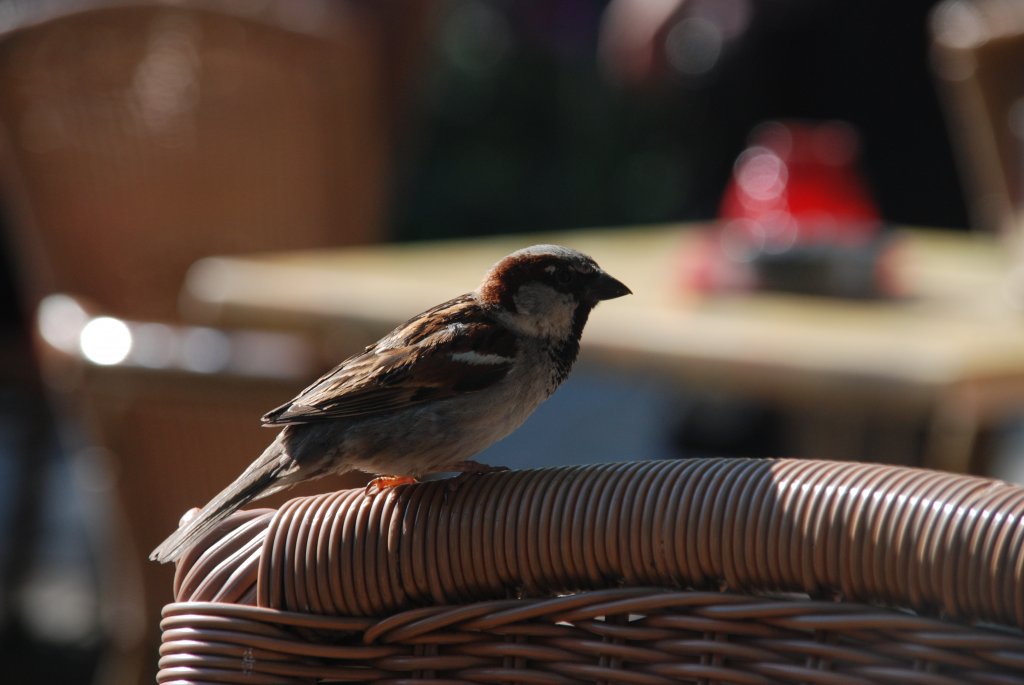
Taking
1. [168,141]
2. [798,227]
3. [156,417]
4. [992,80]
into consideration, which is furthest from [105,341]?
[992,80]

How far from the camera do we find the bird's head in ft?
4.02

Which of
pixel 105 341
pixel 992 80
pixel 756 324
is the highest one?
pixel 992 80

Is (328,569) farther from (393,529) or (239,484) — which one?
(239,484)

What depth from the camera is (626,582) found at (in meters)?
0.70

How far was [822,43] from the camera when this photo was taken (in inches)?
150

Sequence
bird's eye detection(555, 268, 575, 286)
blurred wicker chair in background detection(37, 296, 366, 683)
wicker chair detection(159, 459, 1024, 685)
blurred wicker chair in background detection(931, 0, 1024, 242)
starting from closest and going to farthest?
wicker chair detection(159, 459, 1024, 685), bird's eye detection(555, 268, 575, 286), blurred wicker chair in background detection(37, 296, 366, 683), blurred wicker chair in background detection(931, 0, 1024, 242)

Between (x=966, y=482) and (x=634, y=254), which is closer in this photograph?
(x=966, y=482)

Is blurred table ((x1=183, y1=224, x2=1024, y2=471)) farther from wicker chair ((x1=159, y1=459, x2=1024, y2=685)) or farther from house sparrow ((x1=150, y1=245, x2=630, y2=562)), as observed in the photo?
wicker chair ((x1=159, y1=459, x2=1024, y2=685))

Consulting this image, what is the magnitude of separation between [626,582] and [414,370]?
483 millimetres

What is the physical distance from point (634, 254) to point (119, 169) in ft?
3.16

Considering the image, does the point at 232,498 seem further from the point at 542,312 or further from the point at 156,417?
the point at 156,417

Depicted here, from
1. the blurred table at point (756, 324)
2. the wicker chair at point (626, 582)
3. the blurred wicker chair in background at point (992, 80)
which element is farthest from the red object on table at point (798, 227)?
the wicker chair at point (626, 582)

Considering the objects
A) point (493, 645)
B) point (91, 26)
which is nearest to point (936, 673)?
point (493, 645)

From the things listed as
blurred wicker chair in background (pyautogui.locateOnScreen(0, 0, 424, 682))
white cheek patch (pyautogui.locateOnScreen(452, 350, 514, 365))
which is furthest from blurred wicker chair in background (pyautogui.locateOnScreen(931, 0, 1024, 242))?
white cheek patch (pyautogui.locateOnScreen(452, 350, 514, 365))
